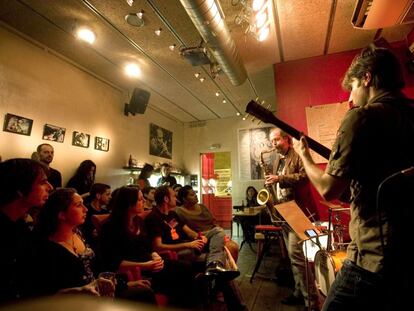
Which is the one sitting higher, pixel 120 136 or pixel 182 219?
pixel 120 136

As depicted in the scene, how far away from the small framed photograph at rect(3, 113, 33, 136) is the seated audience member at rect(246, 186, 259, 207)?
197 inches

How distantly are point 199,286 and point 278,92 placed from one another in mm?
2910

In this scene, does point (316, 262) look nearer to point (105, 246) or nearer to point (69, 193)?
point (105, 246)

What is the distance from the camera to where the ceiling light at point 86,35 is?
326 centimetres

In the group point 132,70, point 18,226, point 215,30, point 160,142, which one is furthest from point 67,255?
point 160,142

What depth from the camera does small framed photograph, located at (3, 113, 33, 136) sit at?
328 centimetres

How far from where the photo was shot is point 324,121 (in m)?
3.51

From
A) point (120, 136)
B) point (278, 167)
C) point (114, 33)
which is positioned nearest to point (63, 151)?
point (120, 136)

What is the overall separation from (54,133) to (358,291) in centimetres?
428

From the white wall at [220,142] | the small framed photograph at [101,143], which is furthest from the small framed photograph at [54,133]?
the white wall at [220,142]

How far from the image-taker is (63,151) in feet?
13.2

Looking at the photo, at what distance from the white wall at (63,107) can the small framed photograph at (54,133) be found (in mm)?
58

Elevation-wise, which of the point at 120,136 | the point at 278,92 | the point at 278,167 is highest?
the point at 278,92

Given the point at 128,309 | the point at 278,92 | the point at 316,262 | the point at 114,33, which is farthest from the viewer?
the point at 278,92
